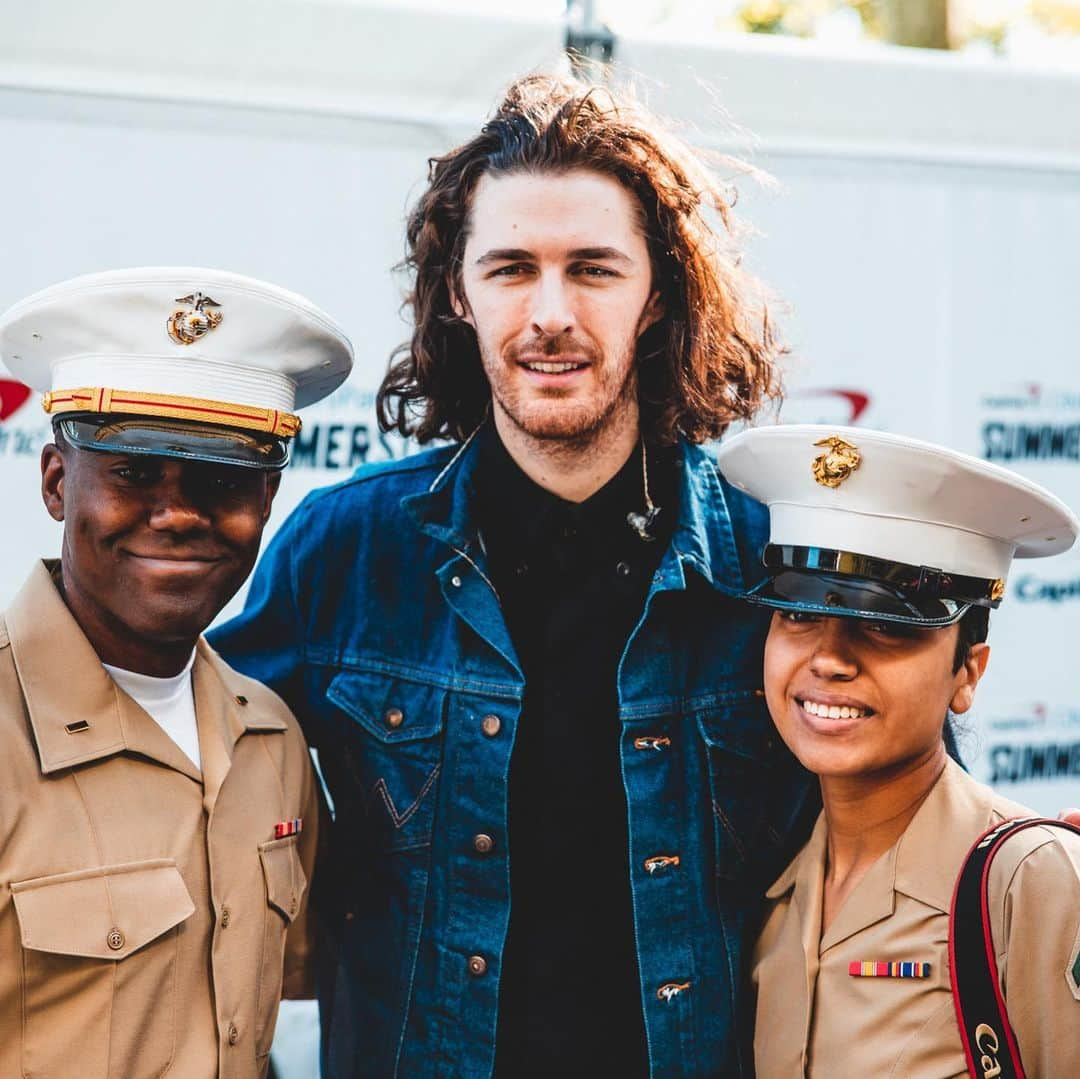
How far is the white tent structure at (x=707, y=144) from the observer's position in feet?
11.7

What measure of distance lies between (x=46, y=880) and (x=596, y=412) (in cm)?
137

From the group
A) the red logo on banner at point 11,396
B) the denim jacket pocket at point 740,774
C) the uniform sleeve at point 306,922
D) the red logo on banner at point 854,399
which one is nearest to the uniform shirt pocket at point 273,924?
the uniform sleeve at point 306,922

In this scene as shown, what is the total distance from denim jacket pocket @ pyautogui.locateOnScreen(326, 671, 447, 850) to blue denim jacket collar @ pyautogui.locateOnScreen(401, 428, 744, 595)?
0.32 metres

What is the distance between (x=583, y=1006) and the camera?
2709 millimetres

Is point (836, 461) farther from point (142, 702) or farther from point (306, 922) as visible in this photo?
point (306, 922)

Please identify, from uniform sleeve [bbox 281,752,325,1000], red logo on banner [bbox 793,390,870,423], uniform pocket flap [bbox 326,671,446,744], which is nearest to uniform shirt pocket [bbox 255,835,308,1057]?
uniform sleeve [bbox 281,752,325,1000]

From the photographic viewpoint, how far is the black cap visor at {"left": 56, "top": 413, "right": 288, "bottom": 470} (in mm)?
2307

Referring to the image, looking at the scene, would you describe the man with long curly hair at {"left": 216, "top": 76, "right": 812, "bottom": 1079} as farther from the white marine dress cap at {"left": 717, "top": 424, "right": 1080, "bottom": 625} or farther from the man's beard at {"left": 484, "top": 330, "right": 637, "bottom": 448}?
the white marine dress cap at {"left": 717, "top": 424, "right": 1080, "bottom": 625}

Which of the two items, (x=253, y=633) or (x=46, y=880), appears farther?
(x=253, y=633)

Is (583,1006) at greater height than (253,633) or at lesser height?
lesser

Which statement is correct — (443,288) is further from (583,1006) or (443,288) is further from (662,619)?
(583,1006)

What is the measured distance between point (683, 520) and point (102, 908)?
1.36 m

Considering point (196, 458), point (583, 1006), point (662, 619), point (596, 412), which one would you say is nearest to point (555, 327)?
point (596, 412)

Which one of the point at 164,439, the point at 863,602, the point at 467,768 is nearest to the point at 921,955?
the point at 863,602
